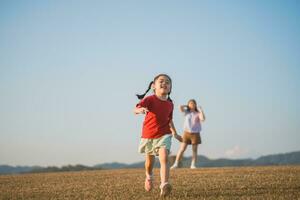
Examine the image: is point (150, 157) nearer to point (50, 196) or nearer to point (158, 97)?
point (158, 97)

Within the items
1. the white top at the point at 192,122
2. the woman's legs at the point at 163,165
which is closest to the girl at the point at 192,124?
the white top at the point at 192,122

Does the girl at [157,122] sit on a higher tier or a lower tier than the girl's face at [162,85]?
lower

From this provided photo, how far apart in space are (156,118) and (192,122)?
330 inches

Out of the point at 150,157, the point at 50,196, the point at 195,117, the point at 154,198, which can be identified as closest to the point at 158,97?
the point at 150,157

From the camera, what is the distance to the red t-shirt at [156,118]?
6.59 m

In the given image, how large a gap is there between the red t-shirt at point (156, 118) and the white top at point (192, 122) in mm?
8174

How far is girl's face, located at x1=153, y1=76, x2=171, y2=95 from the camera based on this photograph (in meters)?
6.60

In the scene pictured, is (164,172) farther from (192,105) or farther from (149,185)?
(192,105)

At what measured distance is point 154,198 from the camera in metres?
5.72

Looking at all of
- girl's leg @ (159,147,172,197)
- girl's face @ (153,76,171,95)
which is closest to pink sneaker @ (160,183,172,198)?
girl's leg @ (159,147,172,197)

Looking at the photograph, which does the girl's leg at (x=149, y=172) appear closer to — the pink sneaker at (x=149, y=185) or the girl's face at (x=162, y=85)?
the pink sneaker at (x=149, y=185)

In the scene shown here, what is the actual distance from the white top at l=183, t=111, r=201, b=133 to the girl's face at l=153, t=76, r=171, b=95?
8.22 metres

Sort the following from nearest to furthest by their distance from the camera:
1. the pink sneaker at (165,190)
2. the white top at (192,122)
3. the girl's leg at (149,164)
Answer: the pink sneaker at (165,190), the girl's leg at (149,164), the white top at (192,122)

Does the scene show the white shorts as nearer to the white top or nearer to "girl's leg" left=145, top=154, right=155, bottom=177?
"girl's leg" left=145, top=154, right=155, bottom=177
